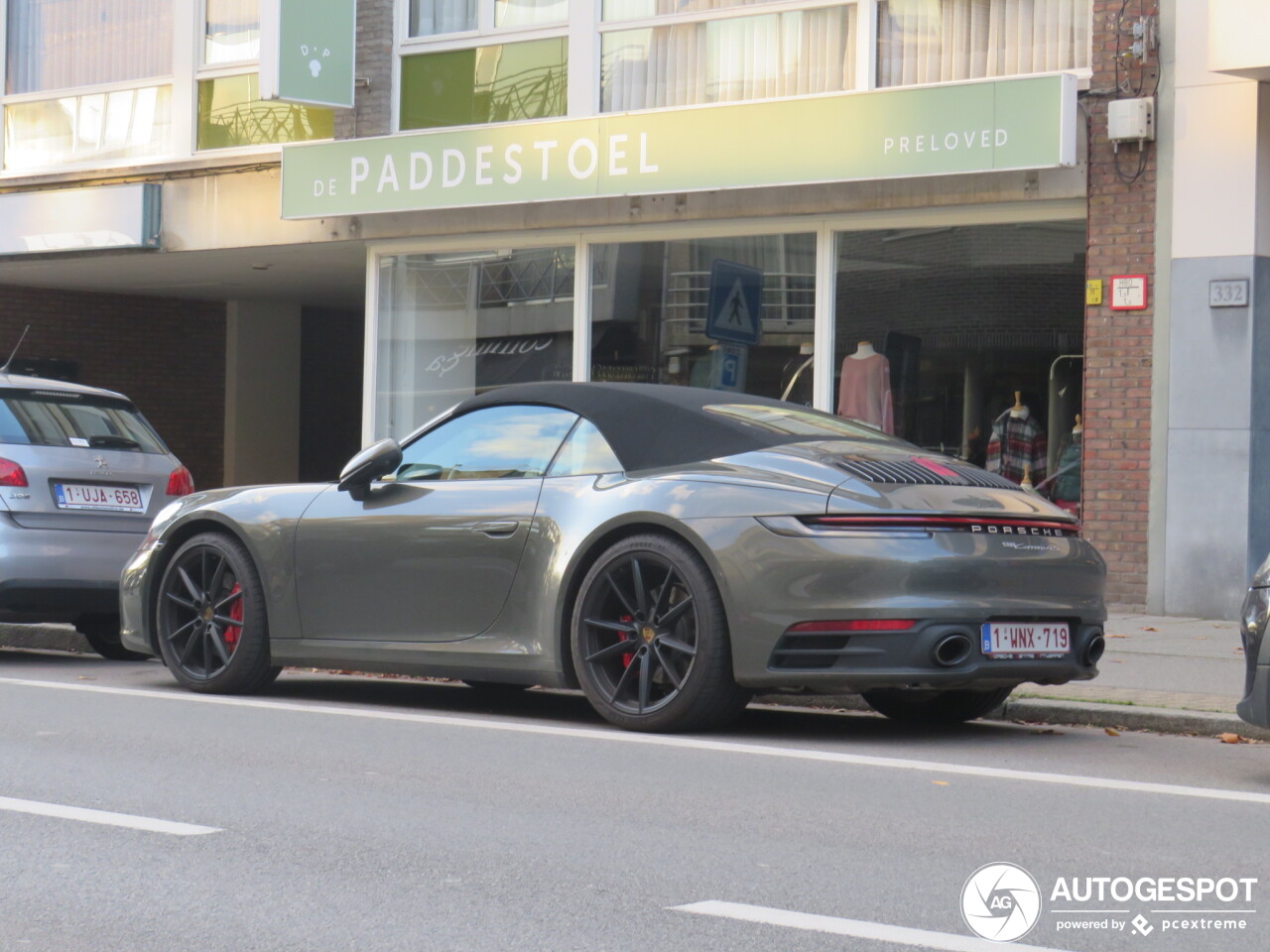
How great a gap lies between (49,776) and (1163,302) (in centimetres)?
871

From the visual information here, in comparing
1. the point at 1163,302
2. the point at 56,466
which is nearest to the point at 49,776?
the point at 56,466

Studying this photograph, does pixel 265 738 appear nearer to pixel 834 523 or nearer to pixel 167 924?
pixel 834 523

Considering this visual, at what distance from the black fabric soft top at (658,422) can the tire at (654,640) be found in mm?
442

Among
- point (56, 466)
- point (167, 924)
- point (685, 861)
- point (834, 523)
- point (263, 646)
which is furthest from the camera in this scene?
point (56, 466)

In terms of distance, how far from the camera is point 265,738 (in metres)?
7.16

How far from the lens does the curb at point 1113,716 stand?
7.61 m

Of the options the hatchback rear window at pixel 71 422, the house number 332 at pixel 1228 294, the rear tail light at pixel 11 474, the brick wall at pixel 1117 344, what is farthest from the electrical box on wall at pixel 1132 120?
the rear tail light at pixel 11 474

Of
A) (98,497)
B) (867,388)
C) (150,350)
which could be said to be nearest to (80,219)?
(150,350)

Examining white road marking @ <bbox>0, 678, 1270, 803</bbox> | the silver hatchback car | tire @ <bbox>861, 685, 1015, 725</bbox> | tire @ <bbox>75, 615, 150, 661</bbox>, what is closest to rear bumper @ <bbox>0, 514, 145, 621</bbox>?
the silver hatchback car

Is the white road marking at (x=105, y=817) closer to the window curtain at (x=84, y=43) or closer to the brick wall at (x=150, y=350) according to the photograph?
→ the window curtain at (x=84, y=43)

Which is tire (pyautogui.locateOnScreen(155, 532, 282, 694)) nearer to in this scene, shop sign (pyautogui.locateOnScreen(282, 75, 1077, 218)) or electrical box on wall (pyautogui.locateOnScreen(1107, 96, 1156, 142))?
shop sign (pyautogui.locateOnScreen(282, 75, 1077, 218))

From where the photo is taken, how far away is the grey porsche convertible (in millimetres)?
6656

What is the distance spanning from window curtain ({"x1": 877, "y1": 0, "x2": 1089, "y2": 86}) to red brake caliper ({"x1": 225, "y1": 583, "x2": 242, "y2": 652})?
7430 mm

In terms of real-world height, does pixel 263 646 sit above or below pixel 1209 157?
below
